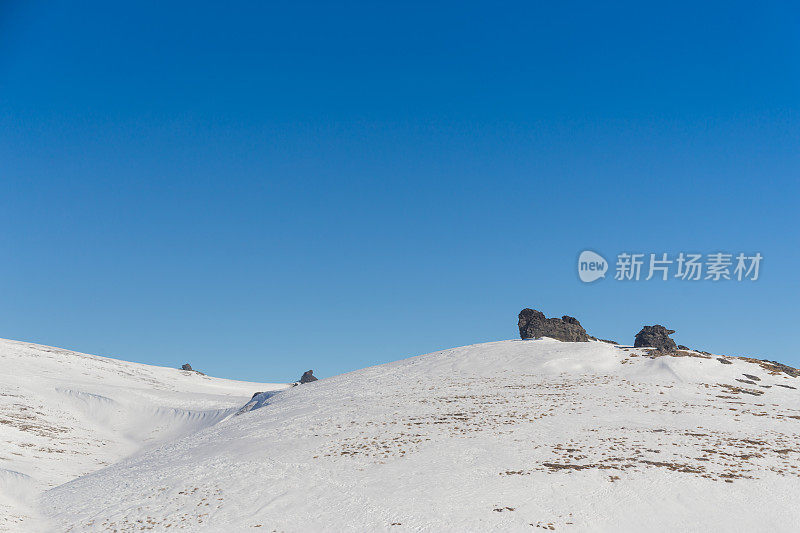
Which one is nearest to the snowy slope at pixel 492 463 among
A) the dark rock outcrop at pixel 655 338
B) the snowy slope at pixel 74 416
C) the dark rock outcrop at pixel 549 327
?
the snowy slope at pixel 74 416

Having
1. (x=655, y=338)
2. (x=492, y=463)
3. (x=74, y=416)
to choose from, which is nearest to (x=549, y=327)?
(x=655, y=338)

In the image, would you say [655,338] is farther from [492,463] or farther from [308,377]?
[308,377]

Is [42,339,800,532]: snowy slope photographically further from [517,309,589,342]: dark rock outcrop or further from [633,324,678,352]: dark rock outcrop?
[517,309,589,342]: dark rock outcrop

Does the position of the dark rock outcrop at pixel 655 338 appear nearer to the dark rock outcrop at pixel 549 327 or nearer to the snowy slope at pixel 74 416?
the dark rock outcrop at pixel 549 327

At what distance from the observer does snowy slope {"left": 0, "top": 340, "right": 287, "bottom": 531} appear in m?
39.2

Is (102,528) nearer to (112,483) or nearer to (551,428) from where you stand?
(112,483)

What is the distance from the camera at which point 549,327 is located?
67875 millimetres

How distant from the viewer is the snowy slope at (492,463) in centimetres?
2220

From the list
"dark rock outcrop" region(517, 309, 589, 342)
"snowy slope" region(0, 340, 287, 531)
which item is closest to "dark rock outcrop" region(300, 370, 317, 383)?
"snowy slope" region(0, 340, 287, 531)

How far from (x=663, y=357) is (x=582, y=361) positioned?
7368 mm

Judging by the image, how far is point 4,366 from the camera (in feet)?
252

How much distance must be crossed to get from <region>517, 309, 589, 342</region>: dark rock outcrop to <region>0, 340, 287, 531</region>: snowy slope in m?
37.2

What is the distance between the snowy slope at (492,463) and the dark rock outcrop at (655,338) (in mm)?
12730

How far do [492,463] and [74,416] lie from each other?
5707cm
